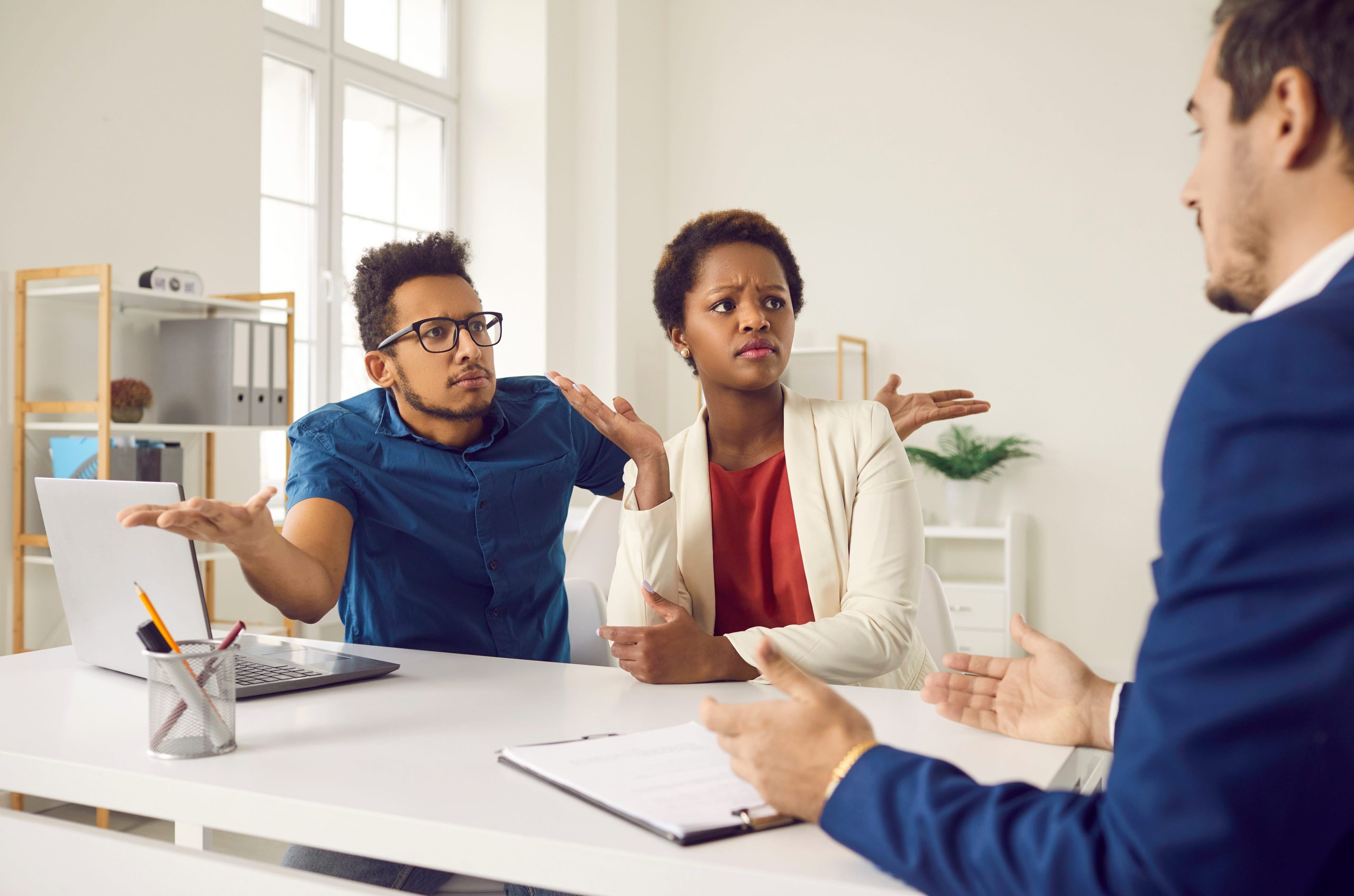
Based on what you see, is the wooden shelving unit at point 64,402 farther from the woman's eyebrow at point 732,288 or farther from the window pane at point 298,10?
the woman's eyebrow at point 732,288

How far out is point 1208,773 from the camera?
55cm

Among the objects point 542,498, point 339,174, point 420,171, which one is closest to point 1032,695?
point 542,498

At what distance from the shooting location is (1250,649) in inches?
21.6

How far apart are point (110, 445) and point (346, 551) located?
5.13 ft

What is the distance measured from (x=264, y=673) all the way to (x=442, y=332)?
652mm

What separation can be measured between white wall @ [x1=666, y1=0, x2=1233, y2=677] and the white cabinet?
193 millimetres

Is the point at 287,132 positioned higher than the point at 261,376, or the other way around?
the point at 287,132

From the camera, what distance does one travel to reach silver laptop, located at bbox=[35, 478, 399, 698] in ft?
3.66

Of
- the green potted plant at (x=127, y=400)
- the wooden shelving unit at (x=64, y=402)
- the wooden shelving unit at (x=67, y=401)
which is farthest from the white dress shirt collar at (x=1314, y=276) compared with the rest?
the green potted plant at (x=127, y=400)

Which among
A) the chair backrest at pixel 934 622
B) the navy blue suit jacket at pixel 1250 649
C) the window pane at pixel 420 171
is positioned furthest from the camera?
the window pane at pixel 420 171

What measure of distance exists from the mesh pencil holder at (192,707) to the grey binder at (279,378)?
239 centimetres

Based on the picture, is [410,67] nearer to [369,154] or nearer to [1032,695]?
[369,154]

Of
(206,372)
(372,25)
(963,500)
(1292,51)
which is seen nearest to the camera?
(1292,51)

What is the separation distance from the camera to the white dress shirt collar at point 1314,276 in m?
0.63
